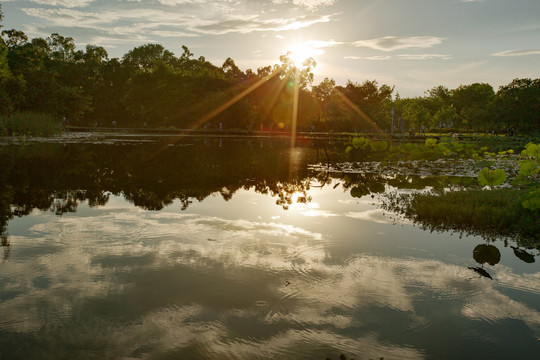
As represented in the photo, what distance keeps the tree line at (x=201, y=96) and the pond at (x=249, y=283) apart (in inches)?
1488

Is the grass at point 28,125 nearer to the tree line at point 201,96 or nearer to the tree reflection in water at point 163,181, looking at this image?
the tree line at point 201,96

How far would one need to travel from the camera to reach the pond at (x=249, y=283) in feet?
15.9

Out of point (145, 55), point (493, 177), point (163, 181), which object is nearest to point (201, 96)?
point (145, 55)

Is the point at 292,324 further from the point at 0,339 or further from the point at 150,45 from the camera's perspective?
the point at 150,45

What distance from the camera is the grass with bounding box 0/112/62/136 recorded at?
38.2m

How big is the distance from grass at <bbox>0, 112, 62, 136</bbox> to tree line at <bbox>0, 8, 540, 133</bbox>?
259 cm

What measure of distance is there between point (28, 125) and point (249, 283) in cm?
4128

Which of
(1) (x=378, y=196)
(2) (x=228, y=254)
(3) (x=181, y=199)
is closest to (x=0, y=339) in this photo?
(2) (x=228, y=254)

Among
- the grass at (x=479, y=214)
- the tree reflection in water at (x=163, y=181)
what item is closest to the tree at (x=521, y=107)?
the tree reflection in water at (x=163, y=181)

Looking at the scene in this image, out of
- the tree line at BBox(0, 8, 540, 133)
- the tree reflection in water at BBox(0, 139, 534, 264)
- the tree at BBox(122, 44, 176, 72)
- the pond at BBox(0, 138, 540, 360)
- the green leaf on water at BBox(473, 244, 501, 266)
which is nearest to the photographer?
the pond at BBox(0, 138, 540, 360)

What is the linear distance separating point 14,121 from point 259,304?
134 ft

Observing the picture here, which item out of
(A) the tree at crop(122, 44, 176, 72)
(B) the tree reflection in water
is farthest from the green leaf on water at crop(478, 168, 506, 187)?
(A) the tree at crop(122, 44, 176, 72)

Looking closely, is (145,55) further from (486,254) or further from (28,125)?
(486,254)

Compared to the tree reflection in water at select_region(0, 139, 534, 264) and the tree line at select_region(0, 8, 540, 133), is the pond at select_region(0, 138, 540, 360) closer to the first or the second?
the tree reflection in water at select_region(0, 139, 534, 264)
